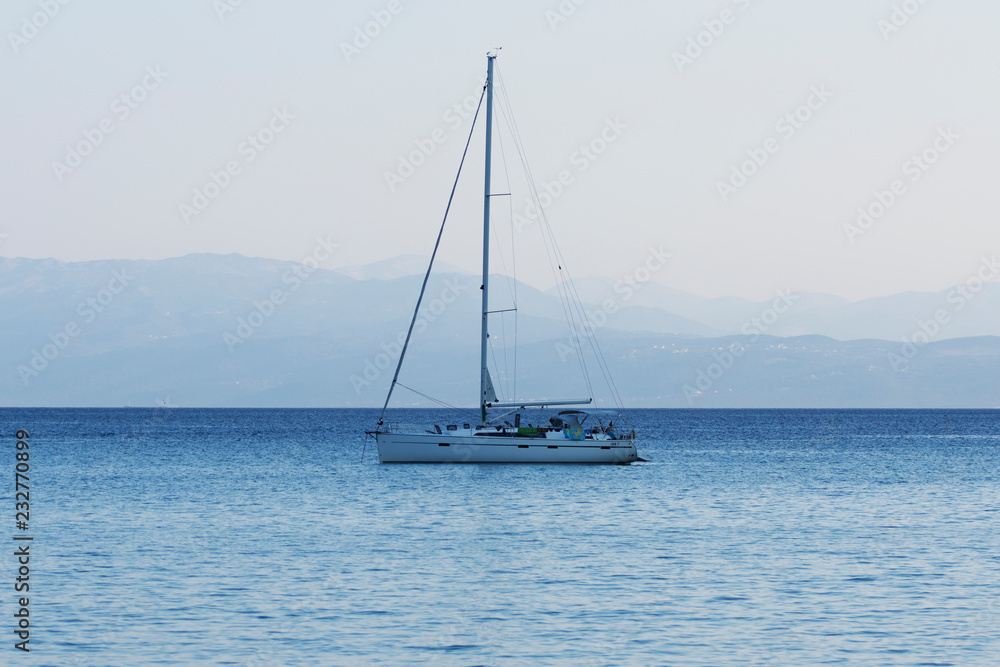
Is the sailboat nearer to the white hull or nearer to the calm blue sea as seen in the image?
the white hull

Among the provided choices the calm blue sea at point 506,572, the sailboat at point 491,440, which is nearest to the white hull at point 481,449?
the sailboat at point 491,440

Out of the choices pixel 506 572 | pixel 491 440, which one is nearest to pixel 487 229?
pixel 491 440

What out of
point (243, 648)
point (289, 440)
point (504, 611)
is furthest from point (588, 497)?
point (289, 440)

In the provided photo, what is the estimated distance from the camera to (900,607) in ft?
97.7

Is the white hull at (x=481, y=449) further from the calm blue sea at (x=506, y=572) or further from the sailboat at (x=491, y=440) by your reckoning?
the calm blue sea at (x=506, y=572)

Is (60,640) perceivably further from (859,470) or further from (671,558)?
(859,470)

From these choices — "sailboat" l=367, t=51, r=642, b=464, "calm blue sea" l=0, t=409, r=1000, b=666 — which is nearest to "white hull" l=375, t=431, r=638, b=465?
"sailboat" l=367, t=51, r=642, b=464

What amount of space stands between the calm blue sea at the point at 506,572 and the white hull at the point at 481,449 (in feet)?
3.94

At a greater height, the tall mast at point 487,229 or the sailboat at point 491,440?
the tall mast at point 487,229

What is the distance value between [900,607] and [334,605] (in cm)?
1312

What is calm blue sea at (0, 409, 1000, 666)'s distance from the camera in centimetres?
2600

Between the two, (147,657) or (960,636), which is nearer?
(147,657)

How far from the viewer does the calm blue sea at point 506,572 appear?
26000 millimetres

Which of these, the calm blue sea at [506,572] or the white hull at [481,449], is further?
the white hull at [481,449]
